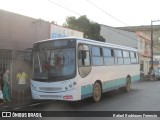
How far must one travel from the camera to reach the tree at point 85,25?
130ft

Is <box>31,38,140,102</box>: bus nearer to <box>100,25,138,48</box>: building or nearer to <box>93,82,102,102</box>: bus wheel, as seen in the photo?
<box>93,82,102,102</box>: bus wheel

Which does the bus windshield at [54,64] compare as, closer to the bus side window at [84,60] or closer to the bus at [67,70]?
the bus at [67,70]

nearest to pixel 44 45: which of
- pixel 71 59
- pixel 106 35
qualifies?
pixel 71 59

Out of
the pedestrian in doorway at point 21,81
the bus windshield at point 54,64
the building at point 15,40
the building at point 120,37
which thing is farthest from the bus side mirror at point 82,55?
the building at point 120,37

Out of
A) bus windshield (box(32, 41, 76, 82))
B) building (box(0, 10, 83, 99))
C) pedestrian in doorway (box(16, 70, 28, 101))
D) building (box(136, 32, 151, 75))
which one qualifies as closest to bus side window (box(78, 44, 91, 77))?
bus windshield (box(32, 41, 76, 82))

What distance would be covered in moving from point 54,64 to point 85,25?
2687 centimetres

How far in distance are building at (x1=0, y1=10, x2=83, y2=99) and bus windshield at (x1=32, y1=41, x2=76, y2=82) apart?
367cm

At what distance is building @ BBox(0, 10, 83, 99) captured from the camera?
16.9 meters

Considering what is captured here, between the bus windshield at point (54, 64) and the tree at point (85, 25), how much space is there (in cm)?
2578

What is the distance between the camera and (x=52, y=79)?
516 inches

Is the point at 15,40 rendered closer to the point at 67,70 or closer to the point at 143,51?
the point at 67,70

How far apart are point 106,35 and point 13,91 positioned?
3453 cm

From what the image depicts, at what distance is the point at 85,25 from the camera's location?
130 ft

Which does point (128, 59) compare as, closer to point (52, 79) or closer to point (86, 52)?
point (86, 52)
